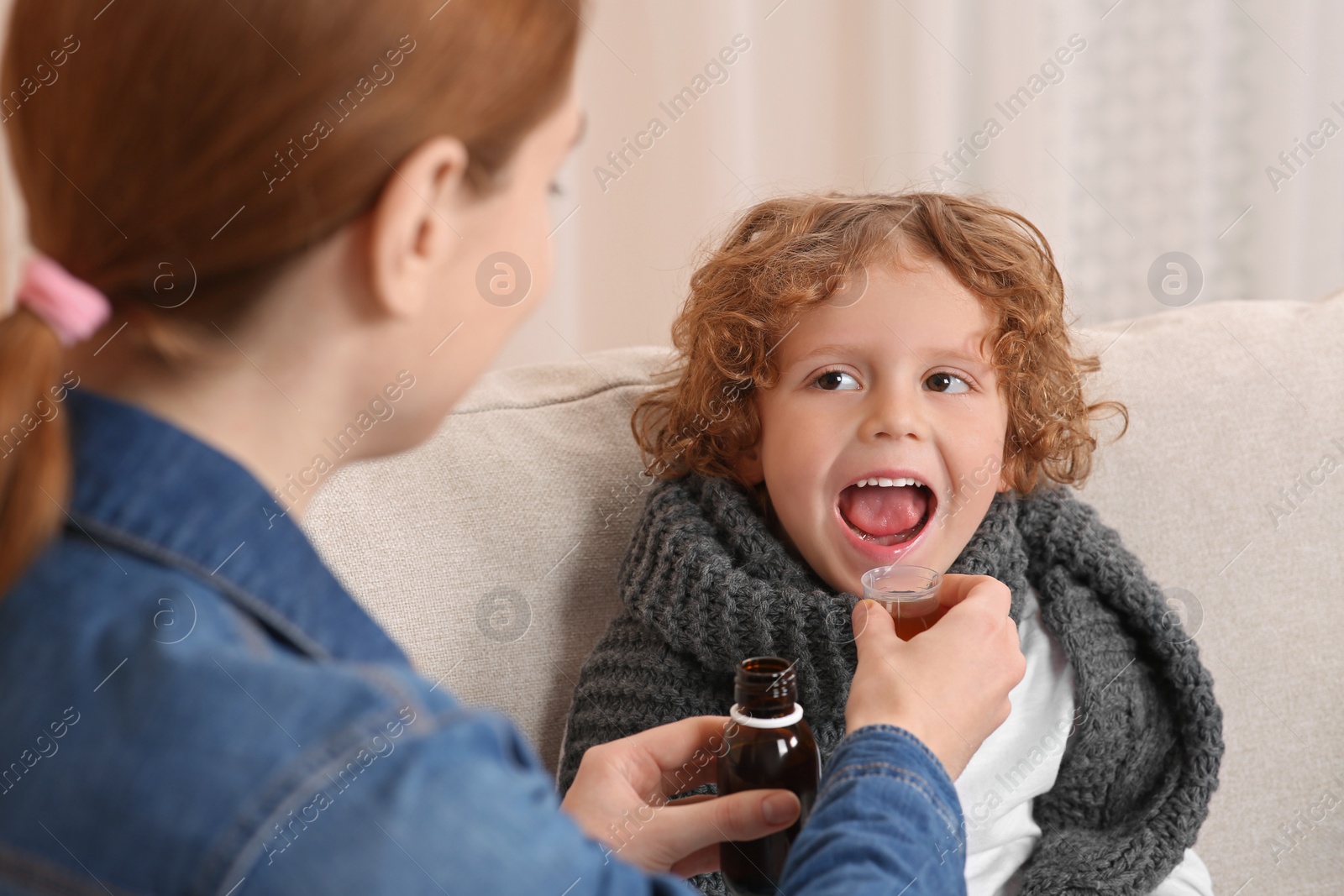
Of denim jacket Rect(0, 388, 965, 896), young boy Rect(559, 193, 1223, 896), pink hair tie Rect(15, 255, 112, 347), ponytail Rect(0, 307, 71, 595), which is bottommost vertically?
young boy Rect(559, 193, 1223, 896)

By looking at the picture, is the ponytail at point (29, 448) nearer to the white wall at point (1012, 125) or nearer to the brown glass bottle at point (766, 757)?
the brown glass bottle at point (766, 757)

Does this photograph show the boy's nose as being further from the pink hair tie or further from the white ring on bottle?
the pink hair tie

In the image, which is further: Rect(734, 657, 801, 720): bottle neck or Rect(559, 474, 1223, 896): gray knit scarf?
Rect(559, 474, 1223, 896): gray knit scarf

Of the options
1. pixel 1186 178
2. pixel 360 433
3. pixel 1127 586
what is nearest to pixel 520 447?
pixel 360 433

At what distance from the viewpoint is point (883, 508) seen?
3.96ft

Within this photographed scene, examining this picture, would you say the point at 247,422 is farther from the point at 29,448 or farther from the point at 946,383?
the point at 946,383

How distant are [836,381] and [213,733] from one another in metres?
0.80

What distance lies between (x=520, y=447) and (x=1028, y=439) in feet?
1.89

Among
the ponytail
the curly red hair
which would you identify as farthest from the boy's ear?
the ponytail

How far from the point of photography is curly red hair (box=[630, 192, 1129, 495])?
1.22 meters

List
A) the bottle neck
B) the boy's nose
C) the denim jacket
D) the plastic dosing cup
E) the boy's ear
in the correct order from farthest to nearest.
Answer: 1. the boy's ear
2. the boy's nose
3. the plastic dosing cup
4. the bottle neck
5. the denim jacket

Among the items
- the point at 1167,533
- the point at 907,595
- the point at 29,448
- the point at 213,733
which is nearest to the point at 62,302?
the point at 29,448

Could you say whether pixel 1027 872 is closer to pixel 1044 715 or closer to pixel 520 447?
pixel 1044 715

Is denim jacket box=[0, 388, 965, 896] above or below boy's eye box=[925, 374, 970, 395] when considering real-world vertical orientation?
above
